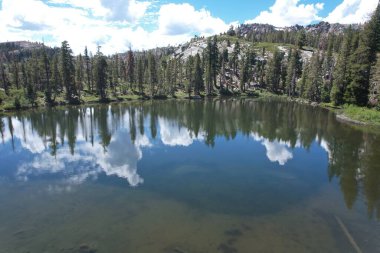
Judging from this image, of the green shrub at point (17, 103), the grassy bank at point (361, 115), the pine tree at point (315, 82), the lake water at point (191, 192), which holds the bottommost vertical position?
the lake water at point (191, 192)

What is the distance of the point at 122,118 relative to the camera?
73500mm

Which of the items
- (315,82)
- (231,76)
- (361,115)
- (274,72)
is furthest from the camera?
(231,76)

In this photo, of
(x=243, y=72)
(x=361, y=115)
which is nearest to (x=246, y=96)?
(x=243, y=72)

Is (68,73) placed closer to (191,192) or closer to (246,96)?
(246,96)

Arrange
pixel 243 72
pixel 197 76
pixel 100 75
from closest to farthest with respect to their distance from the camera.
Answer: pixel 100 75, pixel 197 76, pixel 243 72

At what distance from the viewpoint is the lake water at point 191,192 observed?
62.3 ft

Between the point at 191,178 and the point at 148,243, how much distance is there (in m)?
12.6

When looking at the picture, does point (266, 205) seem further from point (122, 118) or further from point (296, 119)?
point (122, 118)

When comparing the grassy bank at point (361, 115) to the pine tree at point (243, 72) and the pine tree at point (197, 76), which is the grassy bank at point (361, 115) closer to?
the pine tree at point (243, 72)

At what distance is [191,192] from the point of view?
26703 millimetres

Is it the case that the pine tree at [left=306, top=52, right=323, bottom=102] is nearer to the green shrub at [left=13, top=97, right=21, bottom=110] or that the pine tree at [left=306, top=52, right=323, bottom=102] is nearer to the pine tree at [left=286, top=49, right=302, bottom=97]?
the pine tree at [left=286, top=49, right=302, bottom=97]

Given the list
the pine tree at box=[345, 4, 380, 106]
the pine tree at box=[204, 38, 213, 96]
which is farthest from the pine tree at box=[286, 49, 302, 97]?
A: the pine tree at box=[345, 4, 380, 106]

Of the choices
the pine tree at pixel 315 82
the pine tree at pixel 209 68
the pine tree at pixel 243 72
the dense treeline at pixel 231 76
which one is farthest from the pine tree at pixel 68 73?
the pine tree at pixel 315 82

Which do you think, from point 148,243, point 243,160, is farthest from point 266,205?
point 243,160
